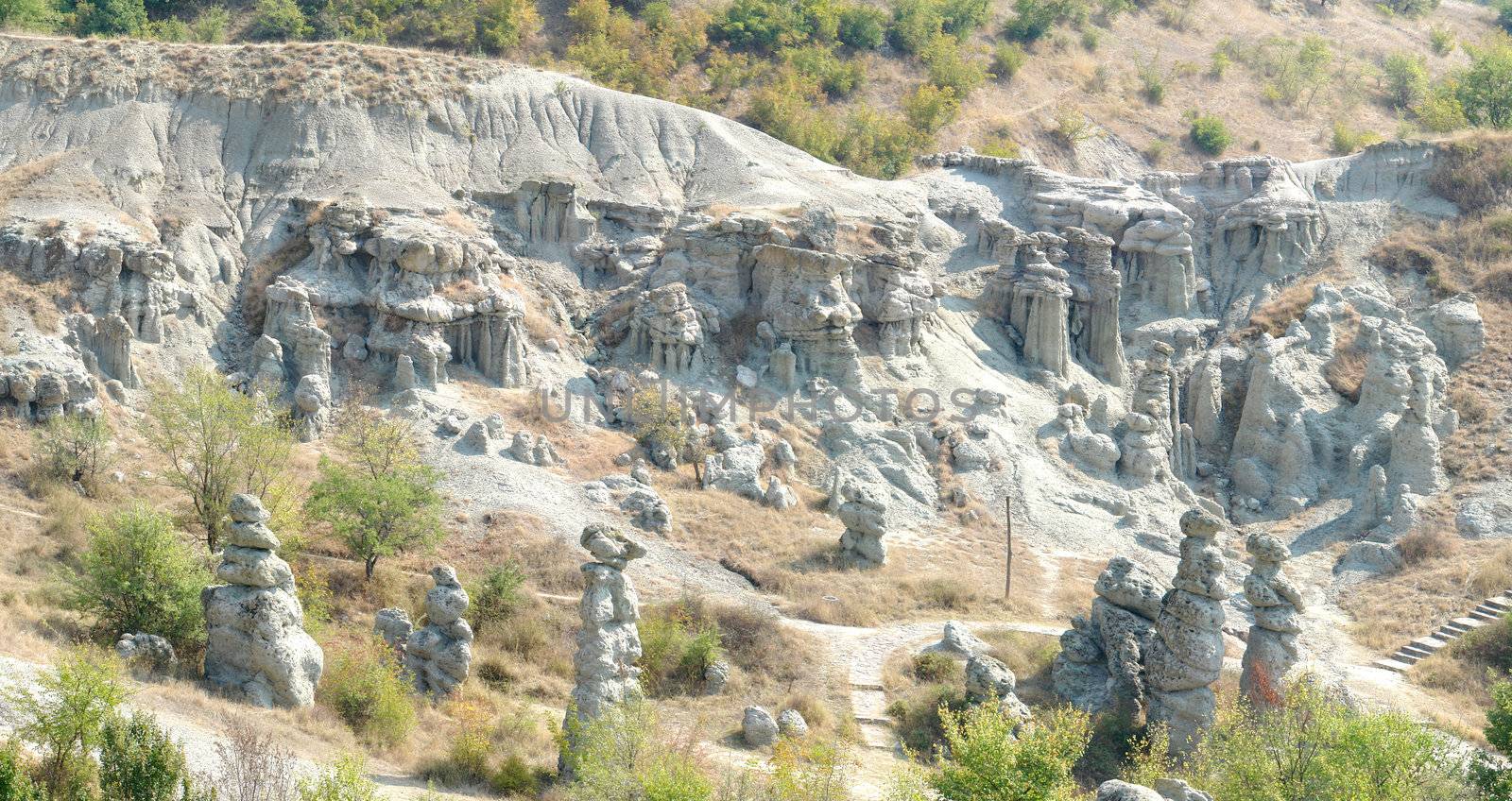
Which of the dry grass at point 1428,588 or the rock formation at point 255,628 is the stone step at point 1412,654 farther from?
the rock formation at point 255,628

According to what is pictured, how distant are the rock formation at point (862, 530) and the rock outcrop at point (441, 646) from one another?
1206 centimetres

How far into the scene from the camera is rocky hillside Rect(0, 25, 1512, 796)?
30.4 meters

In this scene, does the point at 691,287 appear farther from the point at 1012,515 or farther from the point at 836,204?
the point at 1012,515

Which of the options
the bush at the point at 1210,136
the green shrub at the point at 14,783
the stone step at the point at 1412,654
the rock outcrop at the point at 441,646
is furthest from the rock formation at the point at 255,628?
the bush at the point at 1210,136

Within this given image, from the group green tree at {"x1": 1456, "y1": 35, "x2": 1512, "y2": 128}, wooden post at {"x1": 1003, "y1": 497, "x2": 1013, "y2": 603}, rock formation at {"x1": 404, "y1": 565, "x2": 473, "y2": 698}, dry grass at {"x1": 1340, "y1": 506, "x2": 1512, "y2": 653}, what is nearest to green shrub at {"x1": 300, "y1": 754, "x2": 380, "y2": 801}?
rock formation at {"x1": 404, "y1": 565, "x2": 473, "y2": 698}

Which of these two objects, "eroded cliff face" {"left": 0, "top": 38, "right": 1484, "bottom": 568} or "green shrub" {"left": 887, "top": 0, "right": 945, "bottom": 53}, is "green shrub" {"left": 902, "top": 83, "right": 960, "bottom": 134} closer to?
"green shrub" {"left": 887, "top": 0, "right": 945, "bottom": 53}

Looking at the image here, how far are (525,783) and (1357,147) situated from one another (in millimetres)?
59673

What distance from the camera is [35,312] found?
34938 millimetres

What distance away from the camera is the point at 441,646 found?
996 inches

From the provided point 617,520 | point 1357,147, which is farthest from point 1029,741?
point 1357,147

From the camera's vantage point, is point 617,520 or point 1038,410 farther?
point 1038,410

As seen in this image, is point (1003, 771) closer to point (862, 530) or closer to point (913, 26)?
point (862, 530)

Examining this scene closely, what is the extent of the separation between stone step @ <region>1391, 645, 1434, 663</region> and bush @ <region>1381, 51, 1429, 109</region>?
179 ft

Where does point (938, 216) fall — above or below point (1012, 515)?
above
